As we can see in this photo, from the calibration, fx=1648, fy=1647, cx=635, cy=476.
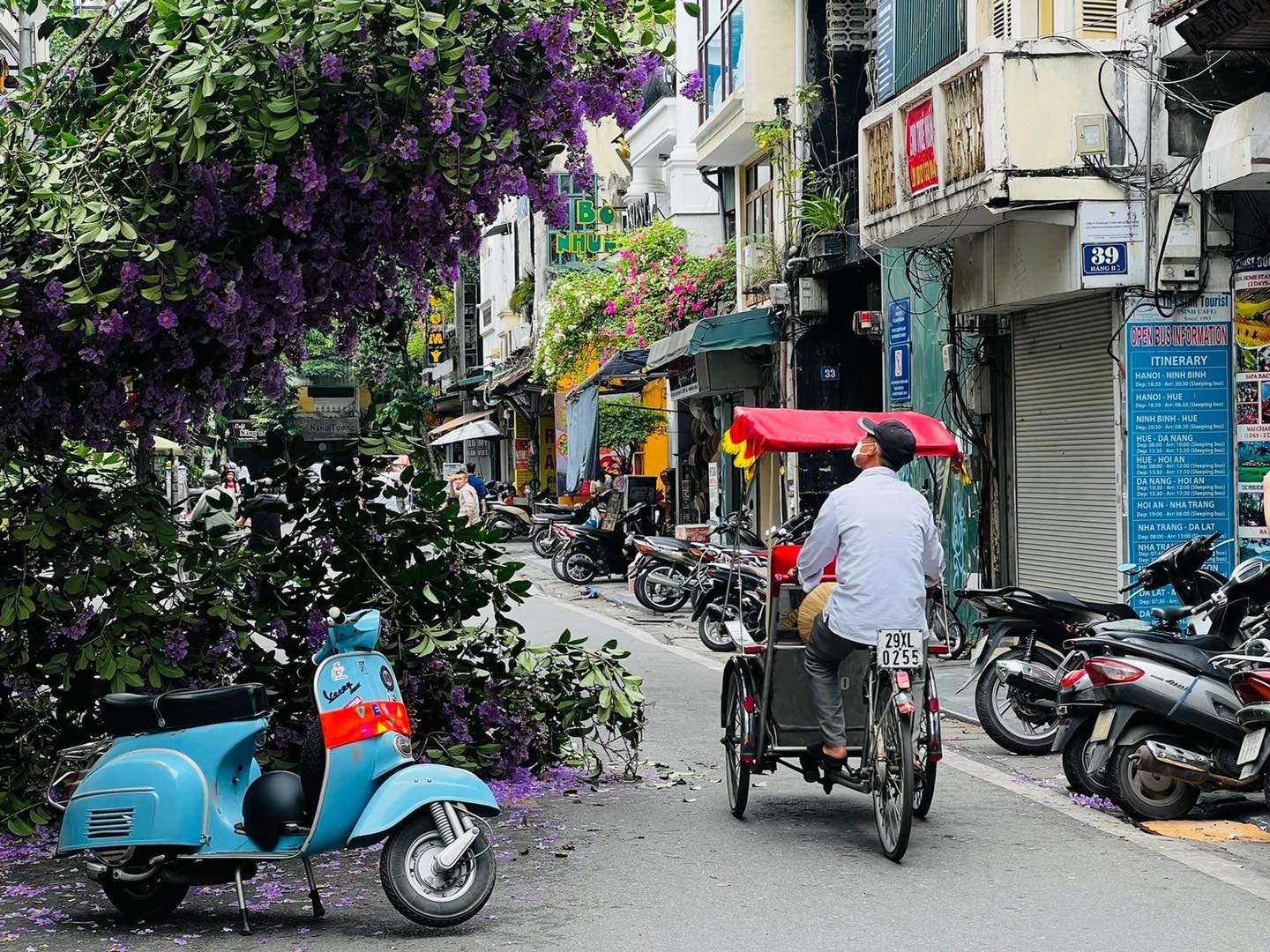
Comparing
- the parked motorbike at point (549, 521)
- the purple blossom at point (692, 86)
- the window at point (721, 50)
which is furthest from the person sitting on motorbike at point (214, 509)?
the parked motorbike at point (549, 521)

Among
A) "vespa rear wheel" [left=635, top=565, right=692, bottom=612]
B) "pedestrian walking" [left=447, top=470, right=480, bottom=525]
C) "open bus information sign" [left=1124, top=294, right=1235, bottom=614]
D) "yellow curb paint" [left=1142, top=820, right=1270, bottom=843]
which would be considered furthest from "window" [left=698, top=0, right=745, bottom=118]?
"yellow curb paint" [left=1142, top=820, right=1270, bottom=843]

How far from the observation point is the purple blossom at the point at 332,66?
611 cm

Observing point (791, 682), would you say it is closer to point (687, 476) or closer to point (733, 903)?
point (733, 903)

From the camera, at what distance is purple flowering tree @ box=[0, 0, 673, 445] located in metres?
6.19

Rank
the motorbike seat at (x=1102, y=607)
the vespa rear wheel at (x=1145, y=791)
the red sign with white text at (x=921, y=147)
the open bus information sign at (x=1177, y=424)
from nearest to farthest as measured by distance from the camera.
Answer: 1. the vespa rear wheel at (x=1145, y=791)
2. the motorbike seat at (x=1102, y=607)
3. the open bus information sign at (x=1177, y=424)
4. the red sign with white text at (x=921, y=147)

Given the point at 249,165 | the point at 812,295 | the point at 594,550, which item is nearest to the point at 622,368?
the point at 594,550

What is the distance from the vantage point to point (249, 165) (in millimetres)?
6523

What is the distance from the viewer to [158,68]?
6.65m

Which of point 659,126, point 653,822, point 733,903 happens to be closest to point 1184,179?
point 653,822

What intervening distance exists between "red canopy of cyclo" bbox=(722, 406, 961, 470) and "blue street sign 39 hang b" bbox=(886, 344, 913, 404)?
933cm

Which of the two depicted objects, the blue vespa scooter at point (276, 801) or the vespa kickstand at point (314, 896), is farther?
the vespa kickstand at point (314, 896)

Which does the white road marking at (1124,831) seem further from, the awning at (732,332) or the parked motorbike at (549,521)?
the parked motorbike at (549,521)

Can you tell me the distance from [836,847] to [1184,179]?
7.56m

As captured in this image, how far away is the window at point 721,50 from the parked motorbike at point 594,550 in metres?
6.52
